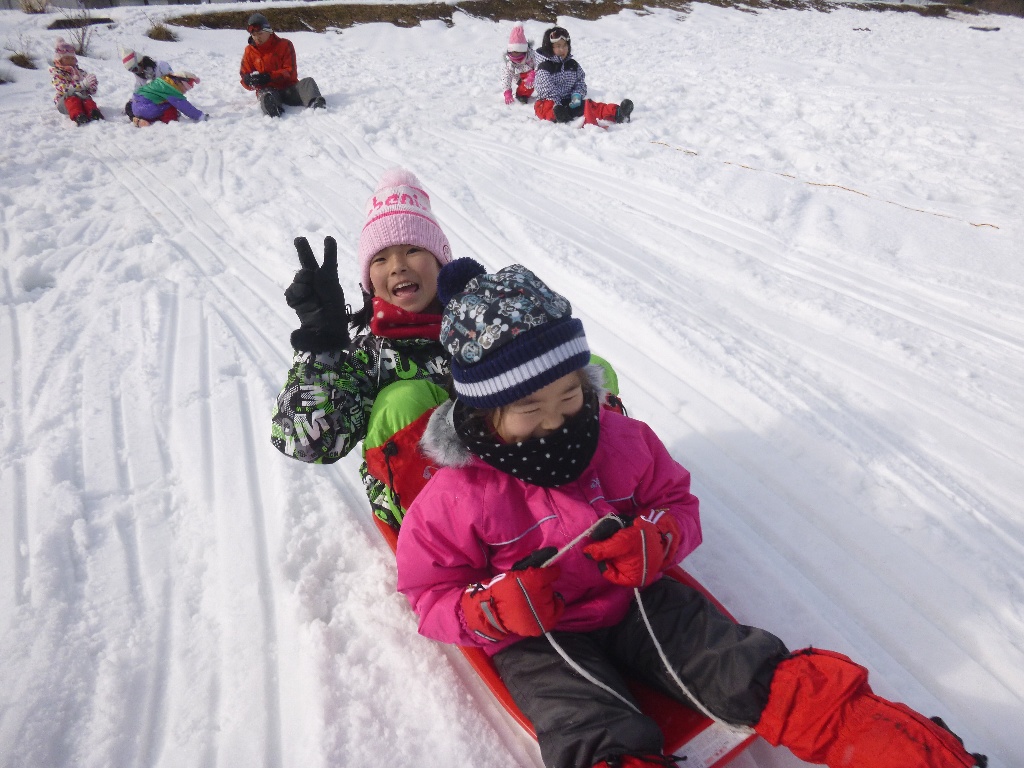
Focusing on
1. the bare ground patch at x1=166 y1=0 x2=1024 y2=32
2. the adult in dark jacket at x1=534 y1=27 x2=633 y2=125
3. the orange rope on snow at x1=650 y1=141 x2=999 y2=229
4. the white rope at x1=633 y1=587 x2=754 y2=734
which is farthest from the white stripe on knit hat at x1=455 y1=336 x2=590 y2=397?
the bare ground patch at x1=166 y1=0 x2=1024 y2=32

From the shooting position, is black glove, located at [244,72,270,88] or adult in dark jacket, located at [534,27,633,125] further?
black glove, located at [244,72,270,88]

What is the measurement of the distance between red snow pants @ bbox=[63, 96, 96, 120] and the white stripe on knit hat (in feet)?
22.9

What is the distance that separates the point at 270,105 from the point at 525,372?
635 cm

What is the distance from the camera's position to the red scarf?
1.91 meters

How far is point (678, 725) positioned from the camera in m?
1.39

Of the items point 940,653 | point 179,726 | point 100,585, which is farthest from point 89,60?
point 940,653

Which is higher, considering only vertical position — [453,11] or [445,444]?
[453,11]

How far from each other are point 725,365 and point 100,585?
2423 millimetres

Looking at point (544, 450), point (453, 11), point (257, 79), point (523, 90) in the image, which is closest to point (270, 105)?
point (257, 79)

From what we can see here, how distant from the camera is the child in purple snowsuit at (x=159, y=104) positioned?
613 centimetres

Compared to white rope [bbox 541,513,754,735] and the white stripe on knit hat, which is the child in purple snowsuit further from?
white rope [bbox 541,513,754,735]

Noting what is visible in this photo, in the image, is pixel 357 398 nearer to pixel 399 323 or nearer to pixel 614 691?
pixel 399 323

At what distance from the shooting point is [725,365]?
2686 mm

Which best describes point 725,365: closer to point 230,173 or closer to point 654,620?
point 654,620
